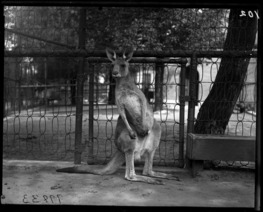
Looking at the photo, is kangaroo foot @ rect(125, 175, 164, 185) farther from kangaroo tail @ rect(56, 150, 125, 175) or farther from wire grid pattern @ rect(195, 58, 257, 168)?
wire grid pattern @ rect(195, 58, 257, 168)

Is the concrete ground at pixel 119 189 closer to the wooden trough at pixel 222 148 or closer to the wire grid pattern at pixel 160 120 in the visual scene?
the wooden trough at pixel 222 148

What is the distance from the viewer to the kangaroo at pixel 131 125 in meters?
4.98

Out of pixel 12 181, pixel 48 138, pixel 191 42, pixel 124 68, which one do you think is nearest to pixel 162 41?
pixel 191 42

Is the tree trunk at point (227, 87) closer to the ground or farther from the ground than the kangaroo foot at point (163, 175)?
farther from the ground

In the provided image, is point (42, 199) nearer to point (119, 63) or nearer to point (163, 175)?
point (163, 175)

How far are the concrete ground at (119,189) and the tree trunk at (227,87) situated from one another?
1.07 meters

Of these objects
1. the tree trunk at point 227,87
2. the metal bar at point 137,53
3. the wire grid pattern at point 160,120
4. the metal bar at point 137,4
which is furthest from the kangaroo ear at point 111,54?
the metal bar at point 137,4

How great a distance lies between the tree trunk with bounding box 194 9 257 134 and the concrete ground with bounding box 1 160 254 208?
1067mm

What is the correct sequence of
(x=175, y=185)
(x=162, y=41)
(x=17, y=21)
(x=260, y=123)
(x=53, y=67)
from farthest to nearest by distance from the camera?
(x=53, y=67), (x=162, y=41), (x=17, y=21), (x=175, y=185), (x=260, y=123)

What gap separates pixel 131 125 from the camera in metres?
5.11

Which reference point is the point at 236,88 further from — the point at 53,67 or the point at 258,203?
the point at 53,67

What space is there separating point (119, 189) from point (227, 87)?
293 cm

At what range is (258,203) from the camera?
9.52 ft

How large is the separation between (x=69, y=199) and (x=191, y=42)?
8281 millimetres
